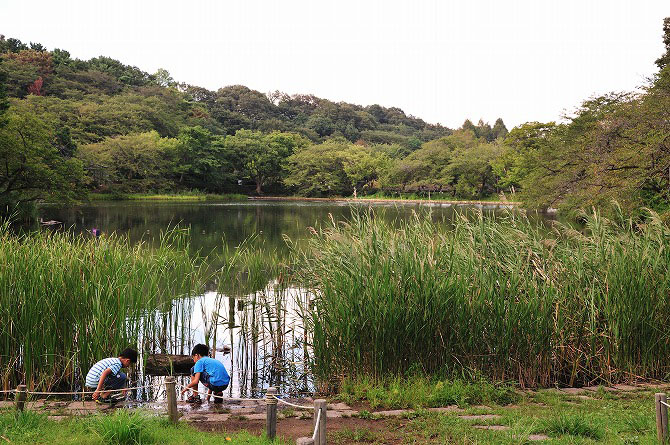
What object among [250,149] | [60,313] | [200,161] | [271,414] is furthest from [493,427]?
[250,149]

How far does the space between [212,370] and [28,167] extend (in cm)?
1782

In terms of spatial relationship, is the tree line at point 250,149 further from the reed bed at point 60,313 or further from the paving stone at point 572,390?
the reed bed at point 60,313

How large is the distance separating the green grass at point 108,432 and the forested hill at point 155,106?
138 feet

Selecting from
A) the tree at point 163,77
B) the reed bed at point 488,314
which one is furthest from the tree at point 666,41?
the tree at point 163,77

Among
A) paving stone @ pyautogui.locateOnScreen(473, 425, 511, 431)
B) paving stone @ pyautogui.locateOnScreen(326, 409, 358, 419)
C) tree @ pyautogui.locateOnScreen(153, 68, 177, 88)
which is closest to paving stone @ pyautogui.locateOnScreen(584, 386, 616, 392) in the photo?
paving stone @ pyautogui.locateOnScreen(473, 425, 511, 431)

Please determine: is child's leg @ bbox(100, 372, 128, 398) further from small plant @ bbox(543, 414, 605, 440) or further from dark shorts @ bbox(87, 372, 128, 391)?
small plant @ bbox(543, 414, 605, 440)

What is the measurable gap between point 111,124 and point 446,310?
45868mm

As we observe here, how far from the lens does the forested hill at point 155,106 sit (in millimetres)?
46281

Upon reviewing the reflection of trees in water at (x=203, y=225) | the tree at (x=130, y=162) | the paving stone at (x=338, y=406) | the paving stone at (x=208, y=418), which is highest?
the tree at (x=130, y=162)

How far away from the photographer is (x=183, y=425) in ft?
14.3

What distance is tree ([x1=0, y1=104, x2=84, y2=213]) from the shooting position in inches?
780

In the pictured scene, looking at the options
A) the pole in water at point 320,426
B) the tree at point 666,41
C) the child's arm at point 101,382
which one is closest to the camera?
the pole in water at point 320,426

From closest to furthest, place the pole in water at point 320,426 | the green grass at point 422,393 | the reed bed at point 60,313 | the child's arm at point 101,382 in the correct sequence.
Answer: the pole in water at point 320,426, the green grass at point 422,393, the child's arm at point 101,382, the reed bed at point 60,313

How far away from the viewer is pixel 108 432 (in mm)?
3604
